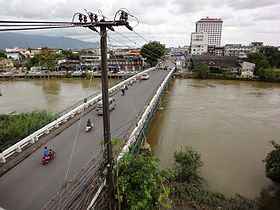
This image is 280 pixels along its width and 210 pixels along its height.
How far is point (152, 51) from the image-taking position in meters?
52.8

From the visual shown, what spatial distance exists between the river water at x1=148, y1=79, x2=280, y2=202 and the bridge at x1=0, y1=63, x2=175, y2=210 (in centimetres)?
396

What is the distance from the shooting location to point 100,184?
267 inches

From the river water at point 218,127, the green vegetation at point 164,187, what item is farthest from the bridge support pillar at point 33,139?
the green vegetation at point 164,187

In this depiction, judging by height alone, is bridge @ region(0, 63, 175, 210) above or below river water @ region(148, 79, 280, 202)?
above

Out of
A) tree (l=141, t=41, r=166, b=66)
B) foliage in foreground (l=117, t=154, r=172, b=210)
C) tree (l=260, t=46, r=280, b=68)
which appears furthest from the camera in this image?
tree (l=141, t=41, r=166, b=66)

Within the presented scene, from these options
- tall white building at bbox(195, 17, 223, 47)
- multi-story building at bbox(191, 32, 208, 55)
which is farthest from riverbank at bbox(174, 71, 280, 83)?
tall white building at bbox(195, 17, 223, 47)

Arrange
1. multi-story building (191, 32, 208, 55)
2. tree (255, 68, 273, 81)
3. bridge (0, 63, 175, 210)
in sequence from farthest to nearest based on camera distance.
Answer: multi-story building (191, 32, 208, 55) → tree (255, 68, 273, 81) → bridge (0, 63, 175, 210)

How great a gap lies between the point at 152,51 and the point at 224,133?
3676cm

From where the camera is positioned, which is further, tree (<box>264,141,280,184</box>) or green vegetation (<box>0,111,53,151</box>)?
green vegetation (<box>0,111,53,151</box>)

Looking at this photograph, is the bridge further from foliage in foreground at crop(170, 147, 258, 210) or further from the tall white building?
the tall white building

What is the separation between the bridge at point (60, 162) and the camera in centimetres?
718

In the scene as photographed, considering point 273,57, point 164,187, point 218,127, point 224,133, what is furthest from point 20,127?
point 273,57

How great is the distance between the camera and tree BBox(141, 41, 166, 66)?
52844 mm

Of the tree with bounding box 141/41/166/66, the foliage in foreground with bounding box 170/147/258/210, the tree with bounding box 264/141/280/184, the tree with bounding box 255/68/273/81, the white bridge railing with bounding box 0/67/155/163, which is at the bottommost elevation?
the foliage in foreground with bounding box 170/147/258/210
